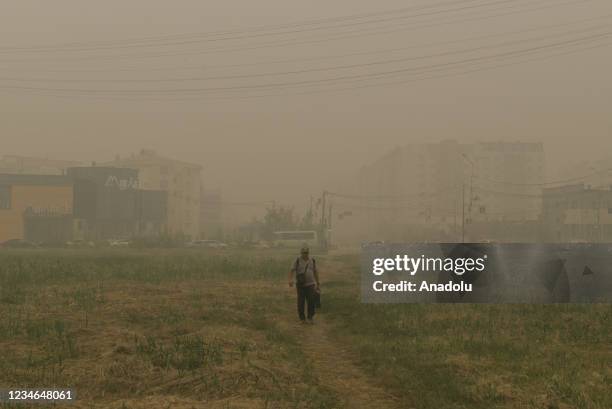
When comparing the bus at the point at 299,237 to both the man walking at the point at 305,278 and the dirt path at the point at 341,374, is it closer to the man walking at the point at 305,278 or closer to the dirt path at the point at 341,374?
the man walking at the point at 305,278

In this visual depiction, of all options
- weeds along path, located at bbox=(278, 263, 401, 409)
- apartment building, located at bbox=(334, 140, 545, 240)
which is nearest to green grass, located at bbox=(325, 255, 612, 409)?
weeds along path, located at bbox=(278, 263, 401, 409)

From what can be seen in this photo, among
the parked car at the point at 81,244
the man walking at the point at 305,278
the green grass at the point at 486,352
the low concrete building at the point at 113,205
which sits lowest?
the parked car at the point at 81,244

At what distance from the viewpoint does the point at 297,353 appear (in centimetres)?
1305

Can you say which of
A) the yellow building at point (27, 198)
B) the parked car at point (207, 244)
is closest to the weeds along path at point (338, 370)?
the parked car at point (207, 244)

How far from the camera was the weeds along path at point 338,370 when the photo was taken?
9586mm

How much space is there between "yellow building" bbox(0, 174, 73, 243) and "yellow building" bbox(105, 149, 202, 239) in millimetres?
38267

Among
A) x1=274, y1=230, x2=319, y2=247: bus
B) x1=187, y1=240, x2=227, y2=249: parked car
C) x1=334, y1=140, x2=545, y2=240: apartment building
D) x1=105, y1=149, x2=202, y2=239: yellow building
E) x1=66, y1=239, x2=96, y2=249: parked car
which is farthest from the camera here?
x1=334, y1=140, x2=545, y2=240: apartment building

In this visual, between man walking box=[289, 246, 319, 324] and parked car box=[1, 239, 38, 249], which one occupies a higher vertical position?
man walking box=[289, 246, 319, 324]

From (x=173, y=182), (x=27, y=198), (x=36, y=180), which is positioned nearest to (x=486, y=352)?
(x=27, y=198)

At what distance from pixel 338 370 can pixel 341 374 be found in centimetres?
35

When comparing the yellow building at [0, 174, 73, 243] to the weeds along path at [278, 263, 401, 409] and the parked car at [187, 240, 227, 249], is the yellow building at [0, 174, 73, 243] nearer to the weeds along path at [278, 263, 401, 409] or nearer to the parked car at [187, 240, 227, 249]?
the parked car at [187, 240, 227, 249]

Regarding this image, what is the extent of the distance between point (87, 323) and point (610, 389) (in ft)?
39.2

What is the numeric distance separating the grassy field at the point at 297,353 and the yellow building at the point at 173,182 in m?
119

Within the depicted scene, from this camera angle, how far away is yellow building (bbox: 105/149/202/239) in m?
140
